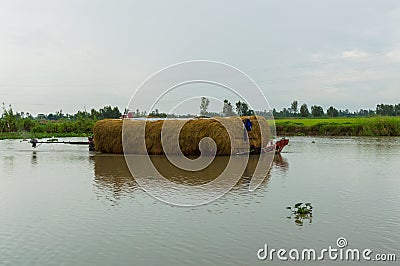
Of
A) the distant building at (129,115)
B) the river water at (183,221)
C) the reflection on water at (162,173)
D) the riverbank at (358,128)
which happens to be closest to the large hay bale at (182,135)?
the distant building at (129,115)

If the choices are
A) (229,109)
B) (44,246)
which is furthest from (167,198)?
(229,109)

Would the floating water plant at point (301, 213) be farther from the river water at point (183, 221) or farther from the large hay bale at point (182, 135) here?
the large hay bale at point (182, 135)

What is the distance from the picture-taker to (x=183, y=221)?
7.03 meters

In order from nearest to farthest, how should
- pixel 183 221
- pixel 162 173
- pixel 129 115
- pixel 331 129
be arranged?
pixel 183 221
pixel 162 173
pixel 129 115
pixel 331 129

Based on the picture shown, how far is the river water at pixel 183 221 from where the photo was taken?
550cm

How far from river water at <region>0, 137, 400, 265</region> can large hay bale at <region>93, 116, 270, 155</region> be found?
6.22m

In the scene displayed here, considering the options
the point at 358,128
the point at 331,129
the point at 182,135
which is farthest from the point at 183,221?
the point at 331,129

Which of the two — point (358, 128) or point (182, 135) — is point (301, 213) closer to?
point (182, 135)

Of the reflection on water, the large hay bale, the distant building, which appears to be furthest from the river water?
the distant building

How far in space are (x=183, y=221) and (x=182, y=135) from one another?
11264 millimetres

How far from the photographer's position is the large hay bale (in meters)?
17.9

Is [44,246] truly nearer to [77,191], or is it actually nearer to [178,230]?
[178,230]

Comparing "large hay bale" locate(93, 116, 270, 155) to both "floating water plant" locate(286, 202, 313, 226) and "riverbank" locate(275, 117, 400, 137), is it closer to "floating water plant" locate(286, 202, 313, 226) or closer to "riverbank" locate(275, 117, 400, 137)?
"floating water plant" locate(286, 202, 313, 226)

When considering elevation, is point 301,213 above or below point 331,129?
below
